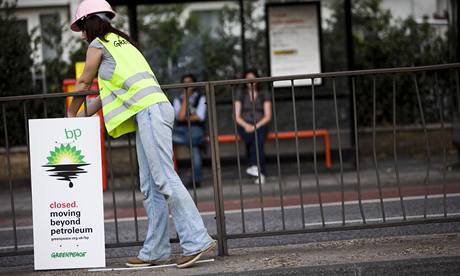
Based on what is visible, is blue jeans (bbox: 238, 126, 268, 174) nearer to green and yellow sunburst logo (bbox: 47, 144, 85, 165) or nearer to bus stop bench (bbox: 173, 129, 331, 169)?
bus stop bench (bbox: 173, 129, 331, 169)

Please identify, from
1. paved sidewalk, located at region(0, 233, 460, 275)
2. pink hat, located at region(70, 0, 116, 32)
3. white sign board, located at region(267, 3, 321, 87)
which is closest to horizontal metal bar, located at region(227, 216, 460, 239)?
paved sidewalk, located at region(0, 233, 460, 275)

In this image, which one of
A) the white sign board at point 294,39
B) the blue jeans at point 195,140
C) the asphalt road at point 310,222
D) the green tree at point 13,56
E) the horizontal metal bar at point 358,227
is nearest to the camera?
the horizontal metal bar at point 358,227

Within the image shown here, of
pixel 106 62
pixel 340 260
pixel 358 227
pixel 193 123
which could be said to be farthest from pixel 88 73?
pixel 193 123

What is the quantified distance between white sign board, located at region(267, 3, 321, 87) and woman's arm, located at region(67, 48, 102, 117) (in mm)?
7194

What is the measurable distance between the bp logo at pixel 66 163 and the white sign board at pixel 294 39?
23.9 ft

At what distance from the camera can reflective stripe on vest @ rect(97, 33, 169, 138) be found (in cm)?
597

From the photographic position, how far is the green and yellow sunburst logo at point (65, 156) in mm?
6254

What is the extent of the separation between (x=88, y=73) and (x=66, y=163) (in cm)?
69

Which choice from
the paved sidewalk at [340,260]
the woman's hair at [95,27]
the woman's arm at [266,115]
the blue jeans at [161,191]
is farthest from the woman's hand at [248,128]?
the woman's hair at [95,27]

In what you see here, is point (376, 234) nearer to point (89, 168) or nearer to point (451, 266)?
point (451, 266)

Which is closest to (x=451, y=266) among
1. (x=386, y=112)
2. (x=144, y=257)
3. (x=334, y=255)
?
(x=334, y=255)

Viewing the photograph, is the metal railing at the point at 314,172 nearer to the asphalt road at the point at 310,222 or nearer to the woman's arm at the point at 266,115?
the asphalt road at the point at 310,222

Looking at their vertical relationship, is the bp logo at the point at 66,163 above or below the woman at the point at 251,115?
below

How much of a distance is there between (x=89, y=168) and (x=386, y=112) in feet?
22.9
